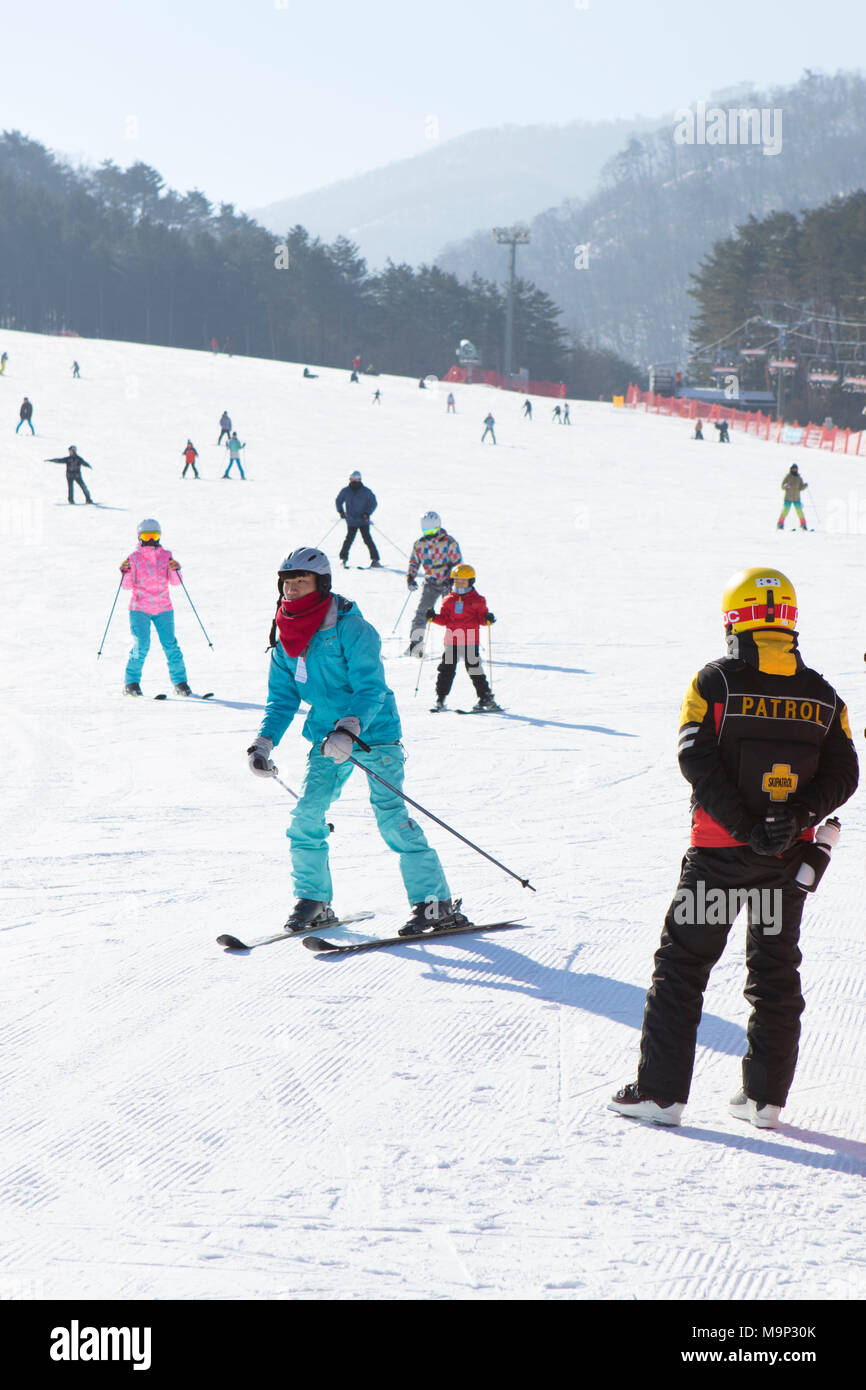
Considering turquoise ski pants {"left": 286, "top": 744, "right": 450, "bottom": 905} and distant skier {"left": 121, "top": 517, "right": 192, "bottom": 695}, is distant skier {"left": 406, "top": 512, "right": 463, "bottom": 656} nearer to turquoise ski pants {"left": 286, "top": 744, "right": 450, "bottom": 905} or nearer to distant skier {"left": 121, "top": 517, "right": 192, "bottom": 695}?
distant skier {"left": 121, "top": 517, "right": 192, "bottom": 695}

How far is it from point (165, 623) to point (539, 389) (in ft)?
183

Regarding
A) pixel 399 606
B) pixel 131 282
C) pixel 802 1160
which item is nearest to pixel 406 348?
pixel 131 282

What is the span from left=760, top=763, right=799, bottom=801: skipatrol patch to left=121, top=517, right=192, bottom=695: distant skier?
7888 millimetres

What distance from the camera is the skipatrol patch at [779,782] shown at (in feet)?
10.6

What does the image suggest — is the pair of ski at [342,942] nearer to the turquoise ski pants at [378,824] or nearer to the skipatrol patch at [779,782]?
the turquoise ski pants at [378,824]

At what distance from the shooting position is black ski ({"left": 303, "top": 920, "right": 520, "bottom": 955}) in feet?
16.1

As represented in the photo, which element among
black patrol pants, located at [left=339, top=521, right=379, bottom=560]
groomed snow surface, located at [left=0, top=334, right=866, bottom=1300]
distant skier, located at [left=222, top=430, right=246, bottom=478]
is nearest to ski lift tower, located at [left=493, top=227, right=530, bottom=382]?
distant skier, located at [left=222, top=430, right=246, bottom=478]

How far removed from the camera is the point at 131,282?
3477 inches

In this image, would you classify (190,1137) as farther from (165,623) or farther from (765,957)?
(165,623)

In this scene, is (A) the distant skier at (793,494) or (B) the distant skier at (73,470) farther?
(B) the distant skier at (73,470)

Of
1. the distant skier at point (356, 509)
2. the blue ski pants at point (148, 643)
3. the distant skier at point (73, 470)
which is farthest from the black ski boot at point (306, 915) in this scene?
the distant skier at point (73, 470)

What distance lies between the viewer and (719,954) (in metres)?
3.37

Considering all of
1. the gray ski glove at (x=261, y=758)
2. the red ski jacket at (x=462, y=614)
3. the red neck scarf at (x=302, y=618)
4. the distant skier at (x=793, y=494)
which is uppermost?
the distant skier at (x=793, y=494)

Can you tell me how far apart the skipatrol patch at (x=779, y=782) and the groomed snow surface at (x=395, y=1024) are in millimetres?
953
